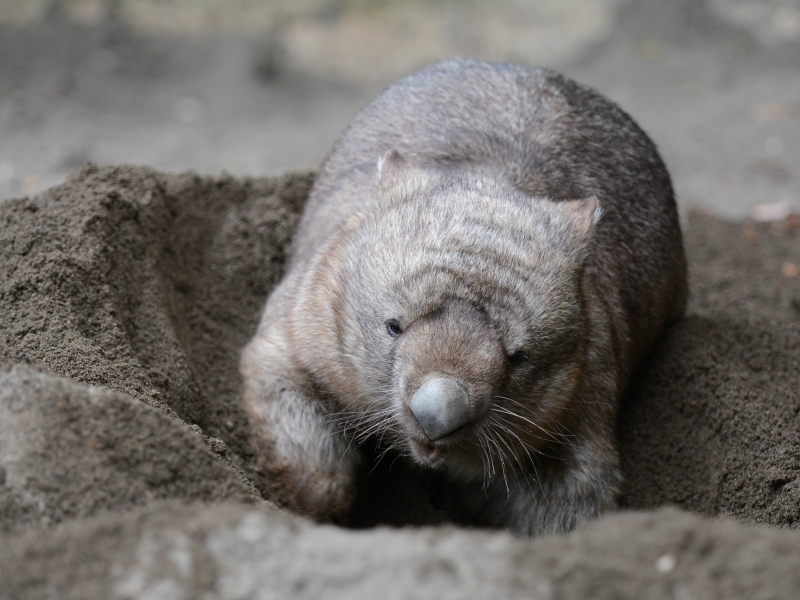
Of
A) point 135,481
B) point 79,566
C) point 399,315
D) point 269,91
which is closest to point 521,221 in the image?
point 399,315

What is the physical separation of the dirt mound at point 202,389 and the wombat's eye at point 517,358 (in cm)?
92

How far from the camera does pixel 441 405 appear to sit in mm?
2527

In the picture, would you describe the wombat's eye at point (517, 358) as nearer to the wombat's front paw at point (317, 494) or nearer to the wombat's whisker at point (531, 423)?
the wombat's whisker at point (531, 423)

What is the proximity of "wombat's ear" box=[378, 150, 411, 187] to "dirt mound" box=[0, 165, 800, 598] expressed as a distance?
3.52ft

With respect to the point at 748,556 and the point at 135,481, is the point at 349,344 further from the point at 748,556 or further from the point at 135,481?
the point at 748,556

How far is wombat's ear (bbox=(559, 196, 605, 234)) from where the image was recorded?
3248 mm

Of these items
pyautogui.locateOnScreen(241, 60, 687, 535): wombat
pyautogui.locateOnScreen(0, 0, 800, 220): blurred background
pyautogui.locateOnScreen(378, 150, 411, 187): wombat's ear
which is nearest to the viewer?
pyautogui.locateOnScreen(241, 60, 687, 535): wombat

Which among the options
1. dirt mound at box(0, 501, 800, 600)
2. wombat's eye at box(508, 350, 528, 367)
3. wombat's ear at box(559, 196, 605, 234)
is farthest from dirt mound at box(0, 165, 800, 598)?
wombat's ear at box(559, 196, 605, 234)

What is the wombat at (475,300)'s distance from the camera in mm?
2867

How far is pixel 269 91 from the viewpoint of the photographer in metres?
8.48

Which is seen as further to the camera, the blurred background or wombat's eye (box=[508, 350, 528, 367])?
the blurred background

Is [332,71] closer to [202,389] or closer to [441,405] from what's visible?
[202,389]

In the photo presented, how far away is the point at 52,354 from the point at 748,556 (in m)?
2.17

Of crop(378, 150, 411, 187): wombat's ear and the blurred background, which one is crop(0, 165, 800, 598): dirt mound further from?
the blurred background
